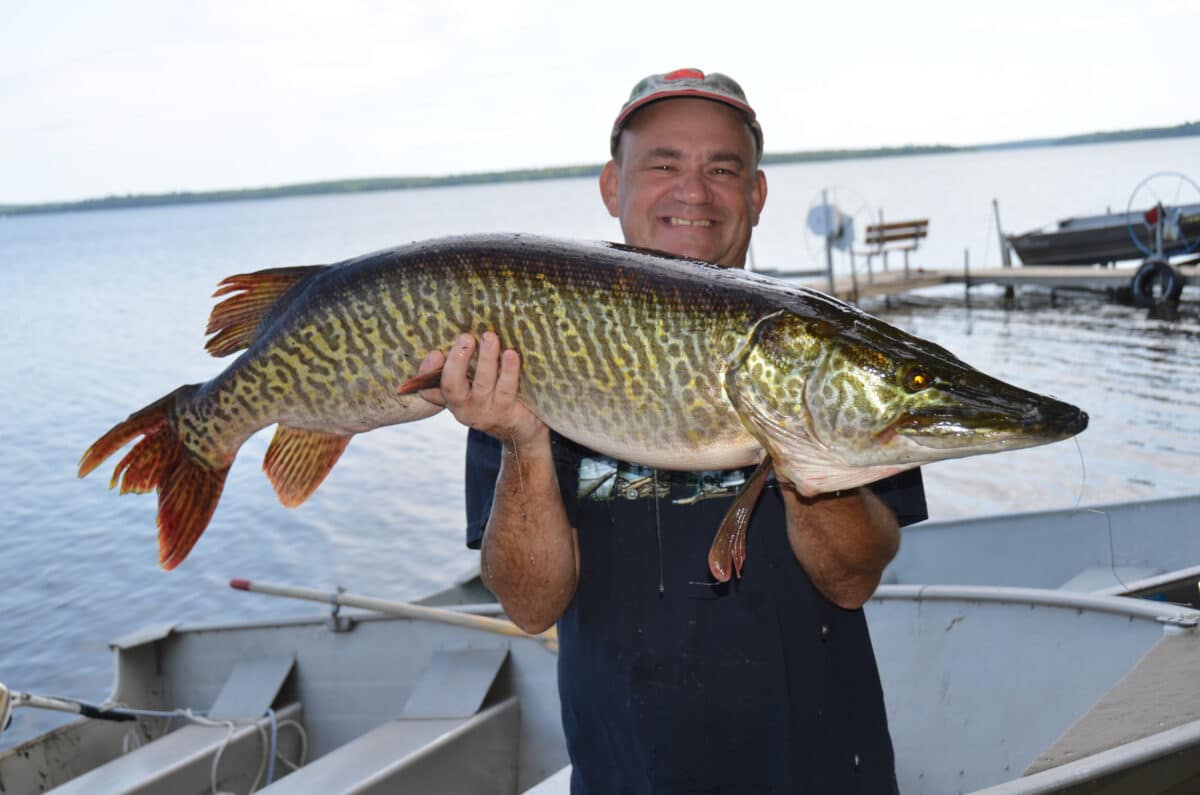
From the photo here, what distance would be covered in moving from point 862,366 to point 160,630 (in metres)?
4.40

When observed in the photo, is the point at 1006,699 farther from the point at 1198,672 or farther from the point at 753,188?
the point at 753,188

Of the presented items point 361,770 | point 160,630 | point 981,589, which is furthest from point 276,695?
point 981,589

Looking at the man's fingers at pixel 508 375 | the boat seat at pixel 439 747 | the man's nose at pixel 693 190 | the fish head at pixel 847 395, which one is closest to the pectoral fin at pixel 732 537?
the fish head at pixel 847 395

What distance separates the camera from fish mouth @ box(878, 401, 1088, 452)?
1609mm

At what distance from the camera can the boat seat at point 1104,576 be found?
15.4 feet

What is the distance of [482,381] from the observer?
1.93 m

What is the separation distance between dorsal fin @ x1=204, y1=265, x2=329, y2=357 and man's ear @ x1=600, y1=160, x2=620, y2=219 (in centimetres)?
73

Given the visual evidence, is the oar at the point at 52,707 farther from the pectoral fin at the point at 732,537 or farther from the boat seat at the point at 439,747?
the pectoral fin at the point at 732,537

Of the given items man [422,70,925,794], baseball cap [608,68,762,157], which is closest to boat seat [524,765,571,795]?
man [422,70,925,794]

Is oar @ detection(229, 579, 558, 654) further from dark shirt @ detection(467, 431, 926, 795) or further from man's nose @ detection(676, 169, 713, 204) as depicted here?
man's nose @ detection(676, 169, 713, 204)

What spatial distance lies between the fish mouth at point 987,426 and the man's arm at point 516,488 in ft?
2.22

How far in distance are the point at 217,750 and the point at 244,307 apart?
274 cm

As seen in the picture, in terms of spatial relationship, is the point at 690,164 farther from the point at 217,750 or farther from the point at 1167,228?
the point at 1167,228

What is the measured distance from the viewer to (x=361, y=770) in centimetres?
375
